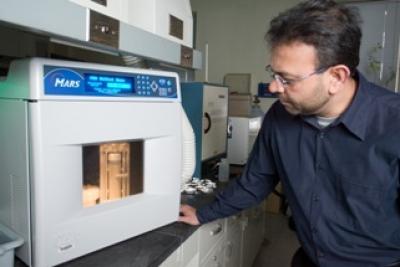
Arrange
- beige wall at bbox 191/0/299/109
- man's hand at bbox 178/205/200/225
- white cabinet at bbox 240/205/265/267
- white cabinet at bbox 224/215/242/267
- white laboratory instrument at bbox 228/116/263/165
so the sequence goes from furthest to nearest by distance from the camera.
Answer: beige wall at bbox 191/0/299/109, white laboratory instrument at bbox 228/116/263/165, white cabinet at bbox 240/205/265/267, white cabinet at bbox 224/215/242/267, man's hand at bbox 178/205/200/225

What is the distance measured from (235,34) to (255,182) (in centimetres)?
308

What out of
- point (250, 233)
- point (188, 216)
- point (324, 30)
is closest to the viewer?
point (324, 30)

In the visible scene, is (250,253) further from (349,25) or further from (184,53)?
(349,25)

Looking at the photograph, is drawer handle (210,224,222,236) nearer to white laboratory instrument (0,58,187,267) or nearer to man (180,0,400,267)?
man (180,0,400,267)

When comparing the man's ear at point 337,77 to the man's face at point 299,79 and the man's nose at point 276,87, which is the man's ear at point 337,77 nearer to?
the man's face at point 299,79

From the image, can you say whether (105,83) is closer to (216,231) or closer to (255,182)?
(255,182)

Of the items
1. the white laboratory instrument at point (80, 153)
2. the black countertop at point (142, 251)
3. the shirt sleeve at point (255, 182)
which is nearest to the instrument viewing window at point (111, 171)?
the white laboratory instrument at point (80, 153)

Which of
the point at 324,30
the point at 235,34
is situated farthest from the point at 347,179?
the point at 235,34

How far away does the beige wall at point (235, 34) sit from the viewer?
3.91 m

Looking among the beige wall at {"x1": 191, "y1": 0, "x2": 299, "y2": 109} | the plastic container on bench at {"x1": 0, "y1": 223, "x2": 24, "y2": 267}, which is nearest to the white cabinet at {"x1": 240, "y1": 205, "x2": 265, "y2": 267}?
the plastic container on bench at {"x1": 0, "y1": 223, "x2": 24, "y2": 267}

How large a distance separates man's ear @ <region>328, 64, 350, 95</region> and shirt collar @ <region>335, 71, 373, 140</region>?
0.23 feet

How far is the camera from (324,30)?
0.93 meters

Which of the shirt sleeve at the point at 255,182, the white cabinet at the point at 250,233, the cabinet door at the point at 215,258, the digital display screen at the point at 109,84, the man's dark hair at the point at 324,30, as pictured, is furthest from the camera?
the white cabinet at the point at 250,233

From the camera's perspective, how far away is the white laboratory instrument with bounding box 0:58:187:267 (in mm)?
708
